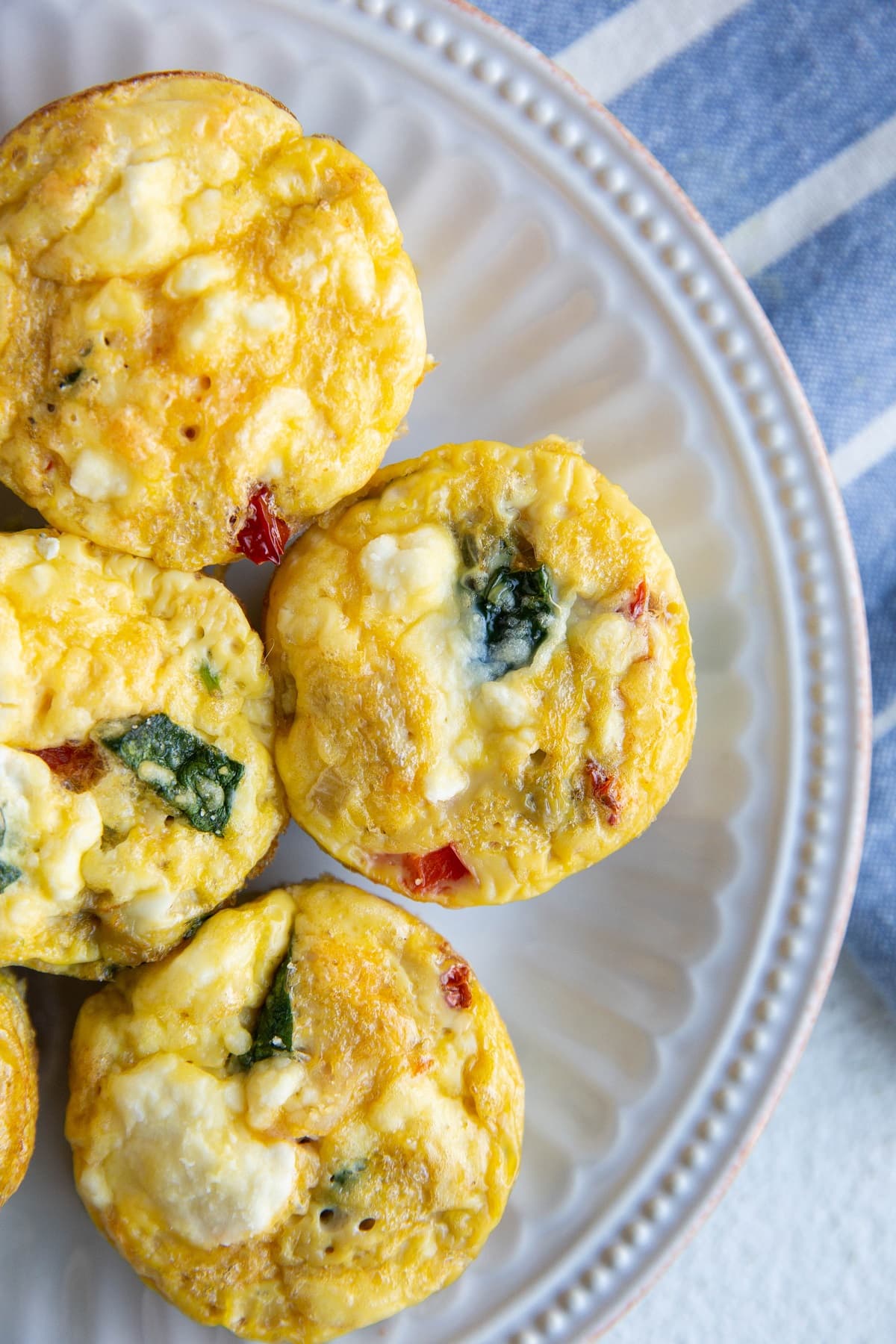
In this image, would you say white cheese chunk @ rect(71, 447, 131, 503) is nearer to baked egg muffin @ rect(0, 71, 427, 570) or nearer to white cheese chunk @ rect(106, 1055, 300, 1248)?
baked egg muffin @ rect(0, 71, 427, 570)

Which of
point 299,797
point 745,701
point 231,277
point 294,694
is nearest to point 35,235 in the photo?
point 231,277

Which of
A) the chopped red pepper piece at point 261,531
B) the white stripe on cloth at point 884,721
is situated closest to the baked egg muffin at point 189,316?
the chopped red pepper piece at point 261,531

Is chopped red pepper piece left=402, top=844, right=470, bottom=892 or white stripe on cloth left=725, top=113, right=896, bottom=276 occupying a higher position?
white stripe on cloth left=725, top=113, right=896, bottom=276

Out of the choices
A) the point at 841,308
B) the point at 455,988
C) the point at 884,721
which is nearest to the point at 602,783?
the point at 455,988

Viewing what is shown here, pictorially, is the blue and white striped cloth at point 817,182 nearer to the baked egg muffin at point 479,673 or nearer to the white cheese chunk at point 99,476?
the baked egg muffin at point 479,673

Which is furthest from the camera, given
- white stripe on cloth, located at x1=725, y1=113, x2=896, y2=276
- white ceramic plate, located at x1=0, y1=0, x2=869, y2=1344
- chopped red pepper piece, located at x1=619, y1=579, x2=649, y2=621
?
white stripe on cloth, located at x1=725, y1=113, x2=896, y2=276

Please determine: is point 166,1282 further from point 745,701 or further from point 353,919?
point 745,701

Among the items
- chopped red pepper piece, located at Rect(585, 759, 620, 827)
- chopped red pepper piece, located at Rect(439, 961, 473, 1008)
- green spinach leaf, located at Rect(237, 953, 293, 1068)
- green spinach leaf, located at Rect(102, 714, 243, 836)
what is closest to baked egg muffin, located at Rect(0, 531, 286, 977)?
green spinach leaf, located at Rect(102, 714, 243, 836)
